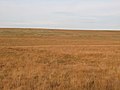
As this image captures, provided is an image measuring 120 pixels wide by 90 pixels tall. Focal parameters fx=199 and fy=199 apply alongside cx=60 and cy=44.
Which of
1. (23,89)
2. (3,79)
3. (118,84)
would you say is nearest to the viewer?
A: (23,89)

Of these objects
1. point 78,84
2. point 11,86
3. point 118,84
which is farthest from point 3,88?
point 118,84

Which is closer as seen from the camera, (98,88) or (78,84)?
(98,88)

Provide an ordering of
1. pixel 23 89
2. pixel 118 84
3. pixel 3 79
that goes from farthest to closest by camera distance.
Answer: pixel 3 79, pixel 118 84, pixel 23 89

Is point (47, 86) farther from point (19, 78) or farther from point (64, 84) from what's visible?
point (19, 78)

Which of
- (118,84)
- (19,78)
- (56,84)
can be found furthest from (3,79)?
(118,84)

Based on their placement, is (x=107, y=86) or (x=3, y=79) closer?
(x=107, y=86)

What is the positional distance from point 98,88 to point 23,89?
83.6 inches

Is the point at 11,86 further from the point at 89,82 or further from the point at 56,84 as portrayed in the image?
the point at 89,82

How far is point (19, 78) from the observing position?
6.82 metres

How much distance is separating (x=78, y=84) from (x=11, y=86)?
201 centimetres

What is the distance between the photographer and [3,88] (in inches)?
221

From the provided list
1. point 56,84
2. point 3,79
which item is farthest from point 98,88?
point 3,79

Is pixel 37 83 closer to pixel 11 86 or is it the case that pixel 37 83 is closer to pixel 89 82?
pixel 11 86

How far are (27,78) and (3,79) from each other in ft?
2.64
